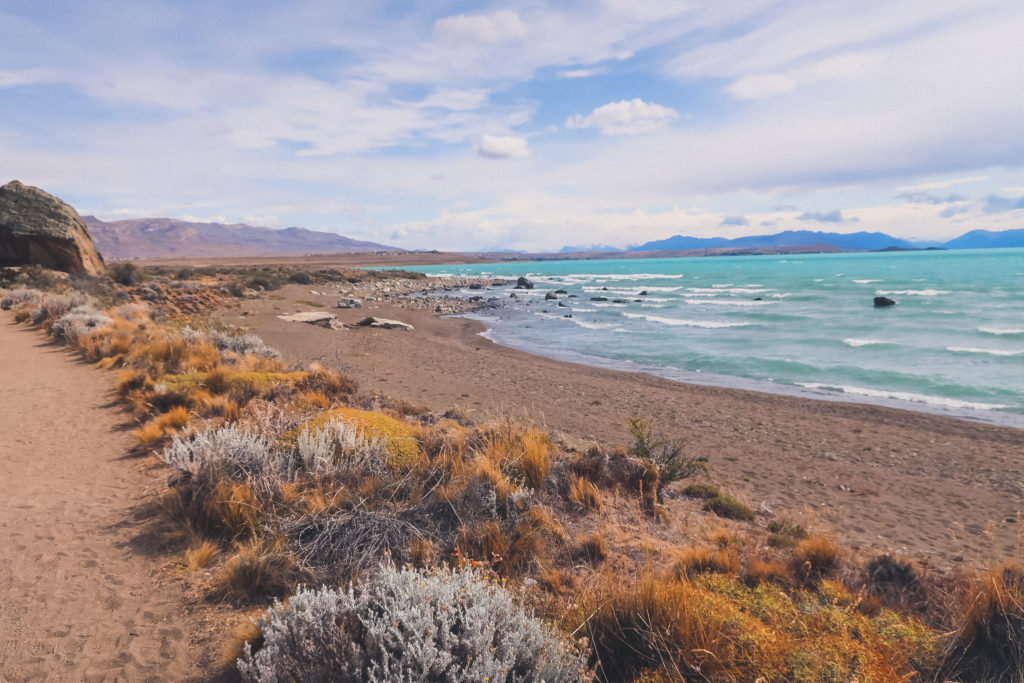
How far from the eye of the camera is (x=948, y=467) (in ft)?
Answer: 29.1

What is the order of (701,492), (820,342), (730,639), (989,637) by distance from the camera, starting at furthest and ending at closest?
(820,342)
(701,492)
(989,637)
(730,639)

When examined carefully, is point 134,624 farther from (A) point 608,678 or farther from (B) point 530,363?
(B) point 530,363

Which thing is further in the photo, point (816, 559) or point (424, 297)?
point (424, 297)

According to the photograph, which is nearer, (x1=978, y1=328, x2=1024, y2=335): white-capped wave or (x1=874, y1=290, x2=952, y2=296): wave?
(x1=978, y1=328, x2=1024, y2=335): white-capped wave

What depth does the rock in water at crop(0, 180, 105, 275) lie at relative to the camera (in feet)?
68.6

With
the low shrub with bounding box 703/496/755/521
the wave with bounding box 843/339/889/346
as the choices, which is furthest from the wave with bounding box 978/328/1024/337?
the low shrub with bounding box 703/496/755/521

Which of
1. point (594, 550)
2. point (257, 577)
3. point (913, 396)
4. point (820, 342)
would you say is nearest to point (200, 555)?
point (257, 577)

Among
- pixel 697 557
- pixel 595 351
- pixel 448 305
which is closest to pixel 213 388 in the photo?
pixel 697 557

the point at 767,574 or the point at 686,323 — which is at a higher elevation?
the point at 767,574

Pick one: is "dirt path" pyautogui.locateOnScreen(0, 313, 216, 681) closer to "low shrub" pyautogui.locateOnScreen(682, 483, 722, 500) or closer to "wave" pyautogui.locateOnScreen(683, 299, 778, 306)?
"low shrub" pyautogui.locateOnScreen(682, 483, 722, 500)

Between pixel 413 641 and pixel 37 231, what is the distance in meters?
28.3

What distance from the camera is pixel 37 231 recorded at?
69.1 ft

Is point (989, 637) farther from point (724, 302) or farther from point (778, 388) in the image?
point (724, 302)

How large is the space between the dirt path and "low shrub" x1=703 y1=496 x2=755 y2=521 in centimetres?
541
